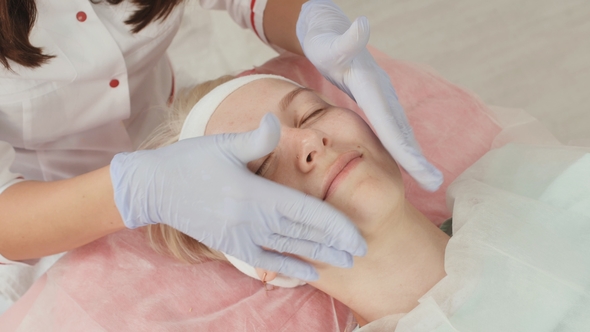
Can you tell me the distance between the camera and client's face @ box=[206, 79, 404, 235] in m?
1.01

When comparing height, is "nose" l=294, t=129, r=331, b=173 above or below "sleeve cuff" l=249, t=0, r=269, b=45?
below

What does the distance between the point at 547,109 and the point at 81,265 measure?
69.9 inches

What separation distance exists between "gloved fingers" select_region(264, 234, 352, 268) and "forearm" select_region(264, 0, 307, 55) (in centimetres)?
69

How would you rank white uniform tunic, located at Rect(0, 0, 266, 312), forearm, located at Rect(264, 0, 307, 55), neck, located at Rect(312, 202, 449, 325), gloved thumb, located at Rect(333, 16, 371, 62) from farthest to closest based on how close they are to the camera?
1. forearm, located at Rect(264, 0, 307, 55)
2. white uniform tunic, located at Rect(0, 0, 266, 312)
3. neck, located at Rect(312, 202, 449, 325)
4. gloved thumb, located at Rect(333, 16, 371, 62)

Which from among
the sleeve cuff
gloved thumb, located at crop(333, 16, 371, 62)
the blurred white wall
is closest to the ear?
gloved thumb, located at crop(333, 16, 371, 62)

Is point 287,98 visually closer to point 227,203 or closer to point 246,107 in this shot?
point 246,107

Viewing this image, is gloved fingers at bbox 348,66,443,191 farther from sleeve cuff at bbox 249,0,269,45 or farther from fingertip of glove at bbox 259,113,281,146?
sleeve cuff at bbox 249,0,269,45

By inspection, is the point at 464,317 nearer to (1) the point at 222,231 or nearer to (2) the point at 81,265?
(1) the point at 222,231

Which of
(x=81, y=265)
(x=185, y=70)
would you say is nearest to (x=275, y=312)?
(x=81, y=265)

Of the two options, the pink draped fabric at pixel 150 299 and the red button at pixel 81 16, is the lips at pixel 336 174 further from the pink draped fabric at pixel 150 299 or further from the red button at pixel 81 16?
the red button at pixel 81 16

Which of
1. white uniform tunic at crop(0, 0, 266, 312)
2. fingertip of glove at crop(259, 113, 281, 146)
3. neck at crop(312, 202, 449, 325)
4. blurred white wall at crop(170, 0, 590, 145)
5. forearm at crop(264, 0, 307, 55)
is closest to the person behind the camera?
fingertip of glove at crop(259, 113, 281, 146)

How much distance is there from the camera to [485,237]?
3.58 ft

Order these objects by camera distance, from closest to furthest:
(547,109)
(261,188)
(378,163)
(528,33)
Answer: (261,188)
(378,163)
(547,109)
(528,33)

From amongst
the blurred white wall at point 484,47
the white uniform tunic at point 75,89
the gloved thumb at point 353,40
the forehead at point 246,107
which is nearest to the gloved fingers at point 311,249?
the forehead at point 246,107
